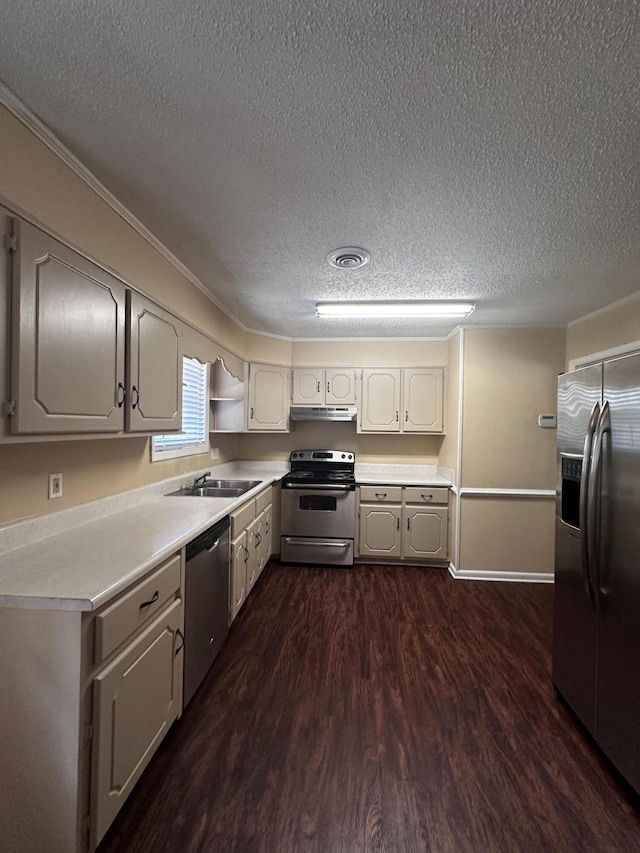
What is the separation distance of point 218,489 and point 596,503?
2.53 metres

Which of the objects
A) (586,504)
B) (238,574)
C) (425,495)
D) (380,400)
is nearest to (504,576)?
(425,495)

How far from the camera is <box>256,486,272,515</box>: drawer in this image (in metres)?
3.12

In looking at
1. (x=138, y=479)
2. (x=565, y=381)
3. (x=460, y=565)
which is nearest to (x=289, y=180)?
(x=565, y=381)

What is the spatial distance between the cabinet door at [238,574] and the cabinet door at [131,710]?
79cm

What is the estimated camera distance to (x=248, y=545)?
2.82m

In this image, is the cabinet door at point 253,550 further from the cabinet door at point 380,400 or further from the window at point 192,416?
the cabinet door at point 380,400

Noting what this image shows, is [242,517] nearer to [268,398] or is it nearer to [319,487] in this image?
[319,487]

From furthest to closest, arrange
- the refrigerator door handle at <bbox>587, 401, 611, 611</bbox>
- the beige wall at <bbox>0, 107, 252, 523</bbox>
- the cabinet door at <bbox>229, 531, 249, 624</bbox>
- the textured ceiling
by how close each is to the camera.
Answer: the cabinet door at <bbox>229, 531, 249, 624</bbox> < the refrigerator door handle at <bbox>587, 401, 611, 611</bbox> < the beige wall at <bbox>0, 107, 252, 523</bbox> < the textured ceiling

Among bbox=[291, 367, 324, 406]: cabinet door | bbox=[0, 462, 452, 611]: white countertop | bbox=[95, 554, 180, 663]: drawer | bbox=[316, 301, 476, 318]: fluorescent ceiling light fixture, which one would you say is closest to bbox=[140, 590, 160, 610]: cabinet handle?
bbox=[95, 554, 180, 663]: drawer

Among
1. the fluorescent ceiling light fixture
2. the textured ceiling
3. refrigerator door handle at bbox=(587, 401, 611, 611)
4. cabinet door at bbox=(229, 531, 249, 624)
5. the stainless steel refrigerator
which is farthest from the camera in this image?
the fluorescent ceiling light fixture

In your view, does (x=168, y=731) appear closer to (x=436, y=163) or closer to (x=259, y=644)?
(x=259, y=644)

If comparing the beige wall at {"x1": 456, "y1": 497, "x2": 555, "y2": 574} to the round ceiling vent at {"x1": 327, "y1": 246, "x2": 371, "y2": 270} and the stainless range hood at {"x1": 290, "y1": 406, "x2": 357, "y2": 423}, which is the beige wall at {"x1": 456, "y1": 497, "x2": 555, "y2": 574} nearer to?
the stainless range hood at {"x1": 290, "y1": 406, "x2": 357, "y2": 423}

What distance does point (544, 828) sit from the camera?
134cm

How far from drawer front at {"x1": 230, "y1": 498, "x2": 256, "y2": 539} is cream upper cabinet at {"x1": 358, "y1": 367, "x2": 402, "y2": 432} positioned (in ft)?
5.59
